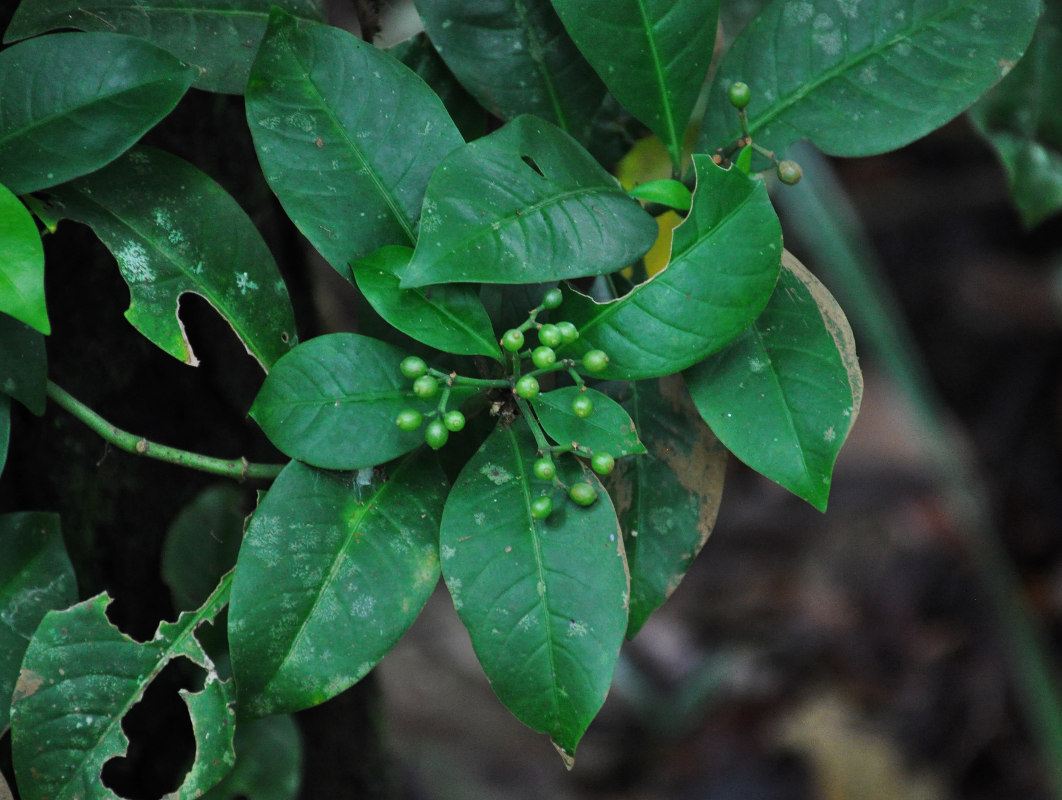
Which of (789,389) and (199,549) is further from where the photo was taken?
(199,549)

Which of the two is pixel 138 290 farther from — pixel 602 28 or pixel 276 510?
pixel 602 28

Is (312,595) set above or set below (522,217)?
below

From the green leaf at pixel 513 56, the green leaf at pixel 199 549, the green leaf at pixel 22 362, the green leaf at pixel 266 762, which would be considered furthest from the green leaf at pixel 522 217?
the green leaf at pixel 266 762

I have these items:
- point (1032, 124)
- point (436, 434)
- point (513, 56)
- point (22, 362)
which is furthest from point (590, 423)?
point (1032, 124)

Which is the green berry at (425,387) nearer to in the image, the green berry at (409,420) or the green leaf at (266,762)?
the green berry at (409,420)

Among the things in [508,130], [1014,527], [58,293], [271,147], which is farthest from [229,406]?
[1014,527]

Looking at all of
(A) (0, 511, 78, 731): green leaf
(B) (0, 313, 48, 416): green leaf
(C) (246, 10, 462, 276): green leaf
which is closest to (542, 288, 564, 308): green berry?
(C) (246, 10, 462, 276): green leaf

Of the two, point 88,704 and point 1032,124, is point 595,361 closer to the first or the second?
point 88,704
